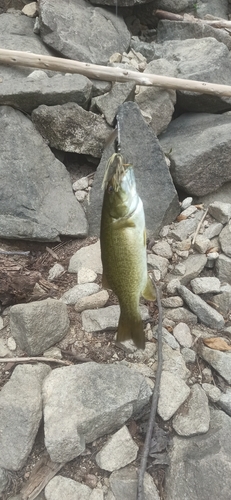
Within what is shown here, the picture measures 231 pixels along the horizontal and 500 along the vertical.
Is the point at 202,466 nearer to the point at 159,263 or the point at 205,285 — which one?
the point at 205,285

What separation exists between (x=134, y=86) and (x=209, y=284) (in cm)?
226

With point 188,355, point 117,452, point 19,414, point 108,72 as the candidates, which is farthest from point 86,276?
point 108,72

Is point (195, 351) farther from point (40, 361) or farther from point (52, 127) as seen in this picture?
point (52, 127)

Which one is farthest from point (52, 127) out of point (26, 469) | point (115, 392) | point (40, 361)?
point (26, 469)

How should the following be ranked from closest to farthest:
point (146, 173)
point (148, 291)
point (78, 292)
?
point (148, 291), point (78, 292), point (146, 173)

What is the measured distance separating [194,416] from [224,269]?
4.11 feet

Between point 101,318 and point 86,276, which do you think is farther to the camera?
point 86,276

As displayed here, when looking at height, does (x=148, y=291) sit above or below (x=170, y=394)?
above

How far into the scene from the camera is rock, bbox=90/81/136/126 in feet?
14.1

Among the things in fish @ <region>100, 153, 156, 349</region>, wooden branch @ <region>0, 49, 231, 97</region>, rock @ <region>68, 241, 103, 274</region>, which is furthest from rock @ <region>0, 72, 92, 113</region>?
fish @ <region>100, 153, 156, 349</region>

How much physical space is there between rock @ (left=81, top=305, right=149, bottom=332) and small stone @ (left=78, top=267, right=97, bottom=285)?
0.38 m

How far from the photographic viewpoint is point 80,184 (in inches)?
162

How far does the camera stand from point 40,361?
2.55 m

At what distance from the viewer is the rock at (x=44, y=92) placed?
13.3 ft
